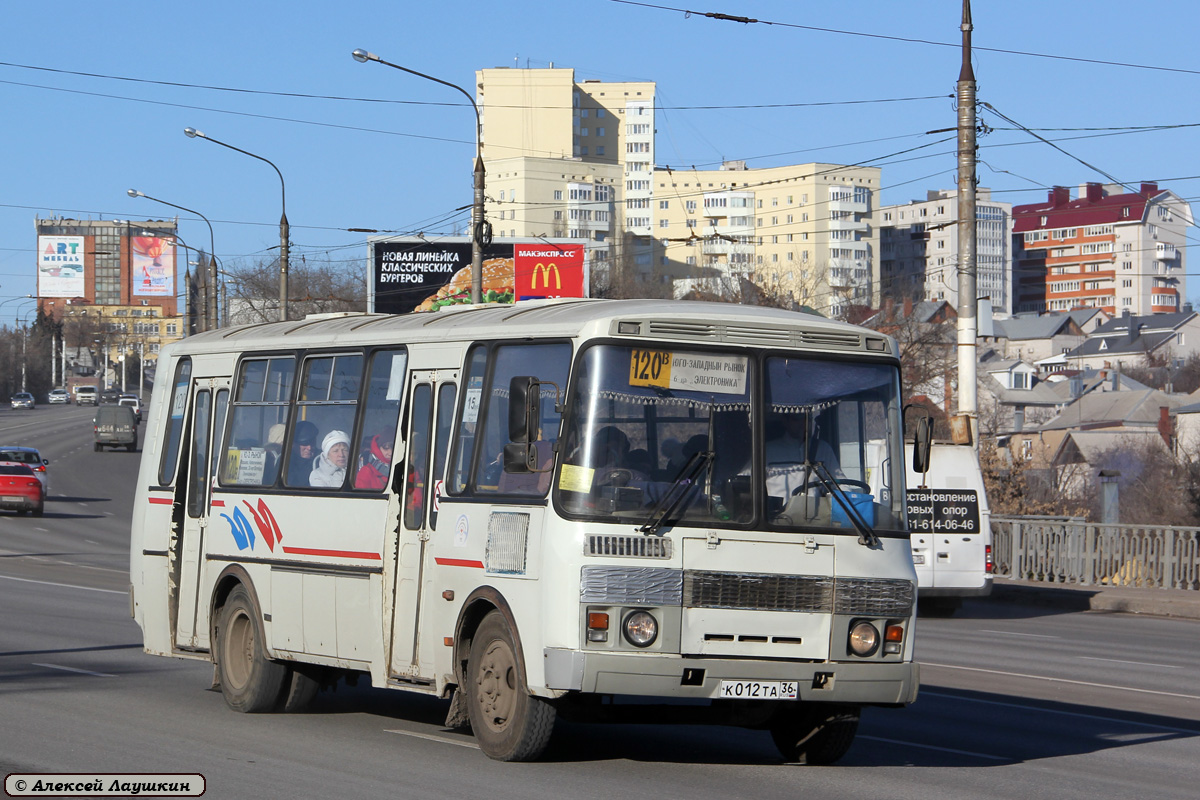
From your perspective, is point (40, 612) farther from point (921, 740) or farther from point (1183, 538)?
point (1183, 538)

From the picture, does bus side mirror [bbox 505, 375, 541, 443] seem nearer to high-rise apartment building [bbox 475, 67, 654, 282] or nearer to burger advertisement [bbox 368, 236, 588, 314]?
burger advertisement [bbox 368, 236, 588, 314]

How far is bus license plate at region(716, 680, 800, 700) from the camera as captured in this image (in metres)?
8.41

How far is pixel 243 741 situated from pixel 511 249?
53108mm

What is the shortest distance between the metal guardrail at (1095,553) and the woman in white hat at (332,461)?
1720 centimetres

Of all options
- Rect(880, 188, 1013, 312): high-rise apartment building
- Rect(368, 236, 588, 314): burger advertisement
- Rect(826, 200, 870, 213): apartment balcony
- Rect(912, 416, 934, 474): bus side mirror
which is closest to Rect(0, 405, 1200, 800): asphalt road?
Rect(912, 416, 934, 474): bus side mirror

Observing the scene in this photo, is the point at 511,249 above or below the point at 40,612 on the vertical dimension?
above

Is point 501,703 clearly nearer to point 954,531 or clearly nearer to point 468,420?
point 468,420

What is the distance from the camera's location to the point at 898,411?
30.5 ft

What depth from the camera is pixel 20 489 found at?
4394cm

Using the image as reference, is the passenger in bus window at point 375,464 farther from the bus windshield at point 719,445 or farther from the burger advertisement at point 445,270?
the burger advertisement at point 445,270

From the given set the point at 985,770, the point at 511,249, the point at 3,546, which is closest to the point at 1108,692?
the point at 985,770

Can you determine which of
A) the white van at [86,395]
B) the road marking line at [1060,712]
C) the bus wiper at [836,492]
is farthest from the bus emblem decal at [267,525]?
the white van at [86,395]

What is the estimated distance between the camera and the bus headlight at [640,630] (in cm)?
834

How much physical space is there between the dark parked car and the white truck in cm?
5811
